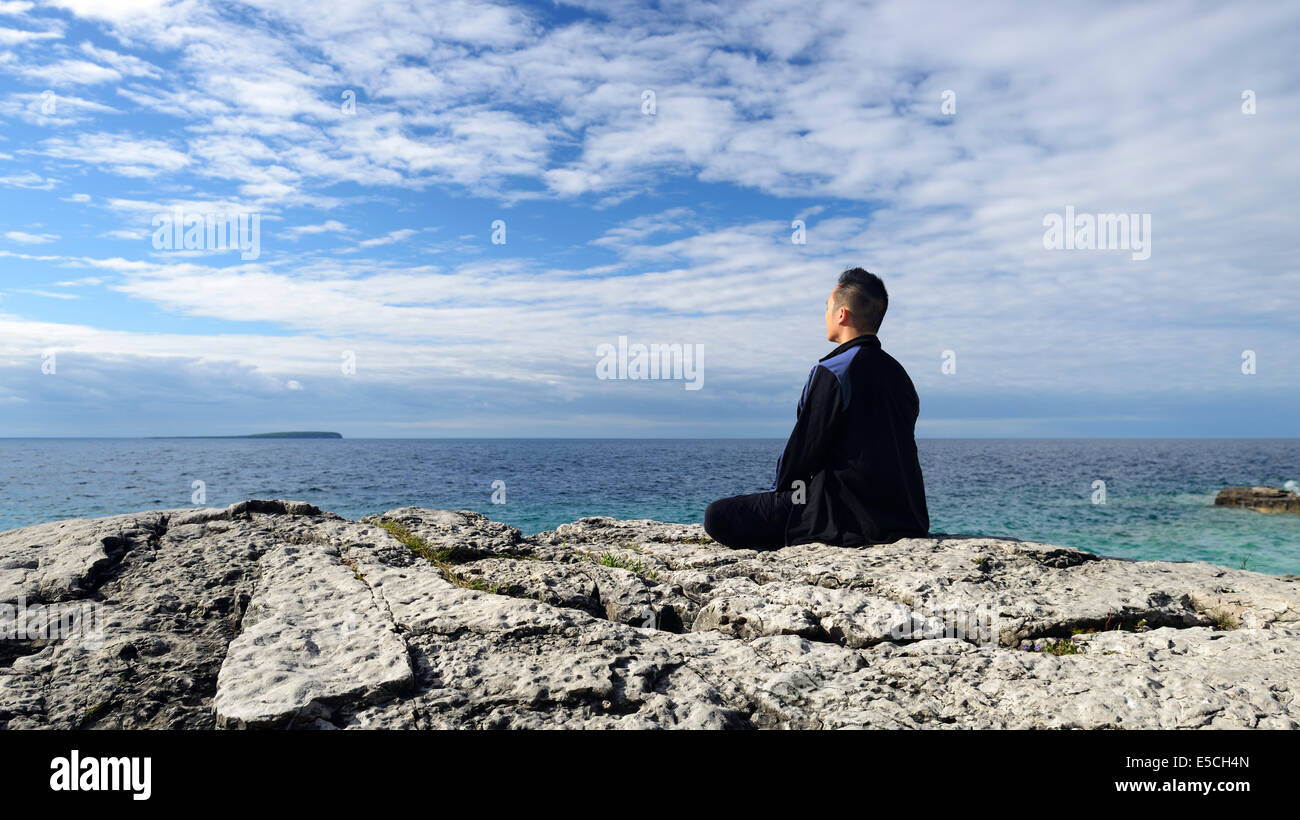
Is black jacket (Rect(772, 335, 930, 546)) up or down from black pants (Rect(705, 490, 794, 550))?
up

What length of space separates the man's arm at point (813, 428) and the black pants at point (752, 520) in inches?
8.2

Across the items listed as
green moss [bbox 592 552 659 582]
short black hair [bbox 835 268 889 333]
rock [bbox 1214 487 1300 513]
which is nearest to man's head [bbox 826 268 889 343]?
short black hair [bbox 835 268 889 333]

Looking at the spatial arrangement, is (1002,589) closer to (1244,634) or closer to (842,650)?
(1244,634)

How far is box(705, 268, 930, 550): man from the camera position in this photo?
557cm

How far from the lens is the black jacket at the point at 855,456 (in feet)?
18.2

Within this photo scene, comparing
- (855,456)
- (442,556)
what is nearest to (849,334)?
(855,456)

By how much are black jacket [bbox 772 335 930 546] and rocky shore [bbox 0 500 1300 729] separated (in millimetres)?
291

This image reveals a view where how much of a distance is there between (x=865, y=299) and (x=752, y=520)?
2.27m


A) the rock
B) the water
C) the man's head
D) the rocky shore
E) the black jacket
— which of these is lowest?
the water

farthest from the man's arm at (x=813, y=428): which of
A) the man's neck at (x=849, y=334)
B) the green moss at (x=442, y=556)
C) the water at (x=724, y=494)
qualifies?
the water at (x=724, y=494)

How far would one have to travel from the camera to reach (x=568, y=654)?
3492 mm

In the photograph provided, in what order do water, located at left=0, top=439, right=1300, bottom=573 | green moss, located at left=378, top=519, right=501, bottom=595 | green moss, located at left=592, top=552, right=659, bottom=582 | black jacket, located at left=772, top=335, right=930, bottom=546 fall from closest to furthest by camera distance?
green moss, located at left=378, top=519, right=501, bottom=595
green moss, located at left=592, top=552, right=659, bottom=582
black jacket, located at left=772, top=335, right=930, bottom=546
water, located at left=0, top=439, right=1300, bottom=573

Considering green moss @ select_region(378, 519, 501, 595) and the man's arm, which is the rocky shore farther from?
the man's arm
